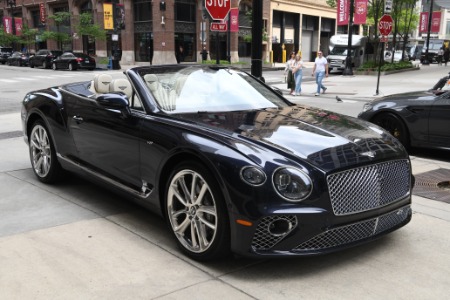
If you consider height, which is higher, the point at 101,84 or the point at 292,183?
the point at 101,84

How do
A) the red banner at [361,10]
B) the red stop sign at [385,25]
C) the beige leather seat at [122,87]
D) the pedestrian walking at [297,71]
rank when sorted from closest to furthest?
the beige leather seat at [122,87] < the red stop sign at [385,25] < the pedestrian walking at [297,71] < the red banner at [361,10]

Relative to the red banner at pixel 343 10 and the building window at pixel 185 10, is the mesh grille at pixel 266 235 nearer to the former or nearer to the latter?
the red banner at pixel 343 10

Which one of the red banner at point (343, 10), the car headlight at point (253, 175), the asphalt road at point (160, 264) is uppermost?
the red banner at point (343, 10)

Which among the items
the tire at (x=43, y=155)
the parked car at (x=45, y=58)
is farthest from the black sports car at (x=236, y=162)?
the parked car at (x=45, y=58)

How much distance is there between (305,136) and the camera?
3.78 m

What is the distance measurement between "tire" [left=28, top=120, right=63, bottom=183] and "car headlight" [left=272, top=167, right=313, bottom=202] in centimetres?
341

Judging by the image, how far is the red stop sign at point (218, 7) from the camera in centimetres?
1044

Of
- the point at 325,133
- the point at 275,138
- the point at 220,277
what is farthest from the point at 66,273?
the point at 325,133

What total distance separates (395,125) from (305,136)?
4.88 metres

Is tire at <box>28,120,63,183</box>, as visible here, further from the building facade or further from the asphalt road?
the building facade

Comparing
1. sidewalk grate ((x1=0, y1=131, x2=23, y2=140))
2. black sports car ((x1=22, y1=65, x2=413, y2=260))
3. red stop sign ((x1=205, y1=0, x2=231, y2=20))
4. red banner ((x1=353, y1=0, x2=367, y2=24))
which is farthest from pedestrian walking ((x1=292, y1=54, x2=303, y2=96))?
red banner ((x1=353, y1=0, x2=367, y2=24))

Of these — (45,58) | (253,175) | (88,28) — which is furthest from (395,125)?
(88,28)

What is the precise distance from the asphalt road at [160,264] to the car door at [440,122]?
2.67 meters

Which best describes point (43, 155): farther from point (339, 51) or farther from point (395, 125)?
point (339, 51)
